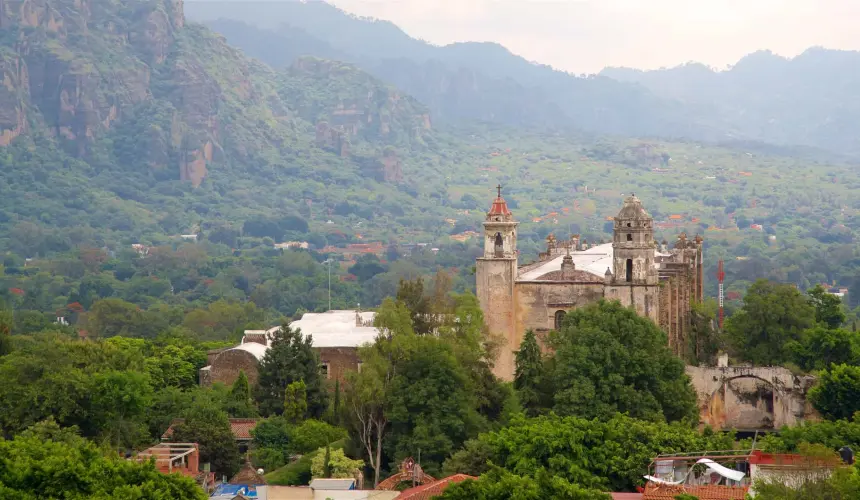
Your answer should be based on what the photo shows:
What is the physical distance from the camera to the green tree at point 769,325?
178ft

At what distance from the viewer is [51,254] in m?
167

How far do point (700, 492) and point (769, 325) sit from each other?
20154 millimetres

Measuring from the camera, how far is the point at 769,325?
54.9m

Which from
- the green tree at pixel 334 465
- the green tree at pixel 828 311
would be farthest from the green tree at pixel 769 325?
the green tree at pixel 334 465

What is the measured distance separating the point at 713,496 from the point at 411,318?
44.9 feet

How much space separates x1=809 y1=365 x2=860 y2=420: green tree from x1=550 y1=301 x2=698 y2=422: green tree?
3.74 metres

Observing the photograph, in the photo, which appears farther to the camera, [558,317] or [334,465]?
[558,317]

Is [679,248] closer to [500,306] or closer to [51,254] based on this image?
[500,306]

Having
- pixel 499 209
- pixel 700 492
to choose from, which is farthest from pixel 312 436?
pixel 700 492

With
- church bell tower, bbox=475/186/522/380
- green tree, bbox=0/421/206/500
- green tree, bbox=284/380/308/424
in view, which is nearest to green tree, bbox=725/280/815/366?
church bell tower, bbox=475/186/522/380

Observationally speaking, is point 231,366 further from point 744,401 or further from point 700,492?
point 700,492

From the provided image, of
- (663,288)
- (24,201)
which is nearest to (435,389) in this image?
(663,288)

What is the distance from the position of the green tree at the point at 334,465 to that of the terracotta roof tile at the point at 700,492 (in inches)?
348

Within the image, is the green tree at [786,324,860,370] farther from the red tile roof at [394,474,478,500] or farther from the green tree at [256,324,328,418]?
the red tile roof at [394,474,478,500]
